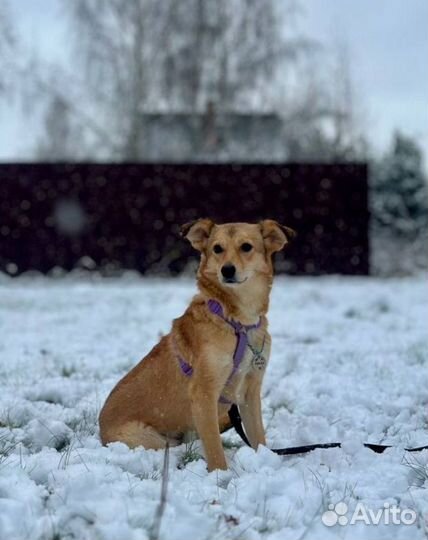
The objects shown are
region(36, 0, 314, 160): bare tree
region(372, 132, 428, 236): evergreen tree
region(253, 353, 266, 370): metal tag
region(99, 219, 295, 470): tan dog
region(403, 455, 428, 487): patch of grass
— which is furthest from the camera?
region(36, 0, 314, 160): bare tree

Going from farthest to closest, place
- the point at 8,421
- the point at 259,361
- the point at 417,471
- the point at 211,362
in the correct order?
1. the point at 8,421
2. the point at 259,361
3. the point at 211,362
4. the point at 417,471

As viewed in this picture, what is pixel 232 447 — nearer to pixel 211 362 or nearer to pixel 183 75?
pixel 211 362

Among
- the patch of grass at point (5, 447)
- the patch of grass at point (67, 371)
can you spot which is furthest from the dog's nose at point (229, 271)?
the patch of grass at point (67, 371)

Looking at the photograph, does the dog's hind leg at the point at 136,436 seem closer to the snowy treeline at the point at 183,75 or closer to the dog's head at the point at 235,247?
the dog's head at the point at 235,247

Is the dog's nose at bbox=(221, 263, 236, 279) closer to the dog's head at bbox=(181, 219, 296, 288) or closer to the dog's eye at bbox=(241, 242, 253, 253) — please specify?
the dog's head at bbox=(181, 219, 296, 288)

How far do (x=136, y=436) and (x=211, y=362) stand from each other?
0.50 m

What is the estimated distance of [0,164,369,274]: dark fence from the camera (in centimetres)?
1527

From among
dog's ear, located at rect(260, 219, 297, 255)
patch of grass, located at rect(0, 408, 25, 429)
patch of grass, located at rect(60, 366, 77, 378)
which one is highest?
dog's ear, located at rect(260, 219, 297, 255)

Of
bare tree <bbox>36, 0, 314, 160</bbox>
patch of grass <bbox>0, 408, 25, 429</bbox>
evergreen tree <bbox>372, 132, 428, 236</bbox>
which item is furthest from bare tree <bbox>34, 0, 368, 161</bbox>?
patch of grass <bbox>0, 408, 25, 429</bbox>

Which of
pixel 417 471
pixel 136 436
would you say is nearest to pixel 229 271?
pixel 136 436

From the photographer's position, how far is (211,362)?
10.2ft

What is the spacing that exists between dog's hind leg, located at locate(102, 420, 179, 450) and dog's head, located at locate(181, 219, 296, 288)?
77 centimetres

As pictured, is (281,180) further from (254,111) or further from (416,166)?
(254,111)

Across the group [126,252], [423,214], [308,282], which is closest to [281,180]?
[308,282]
